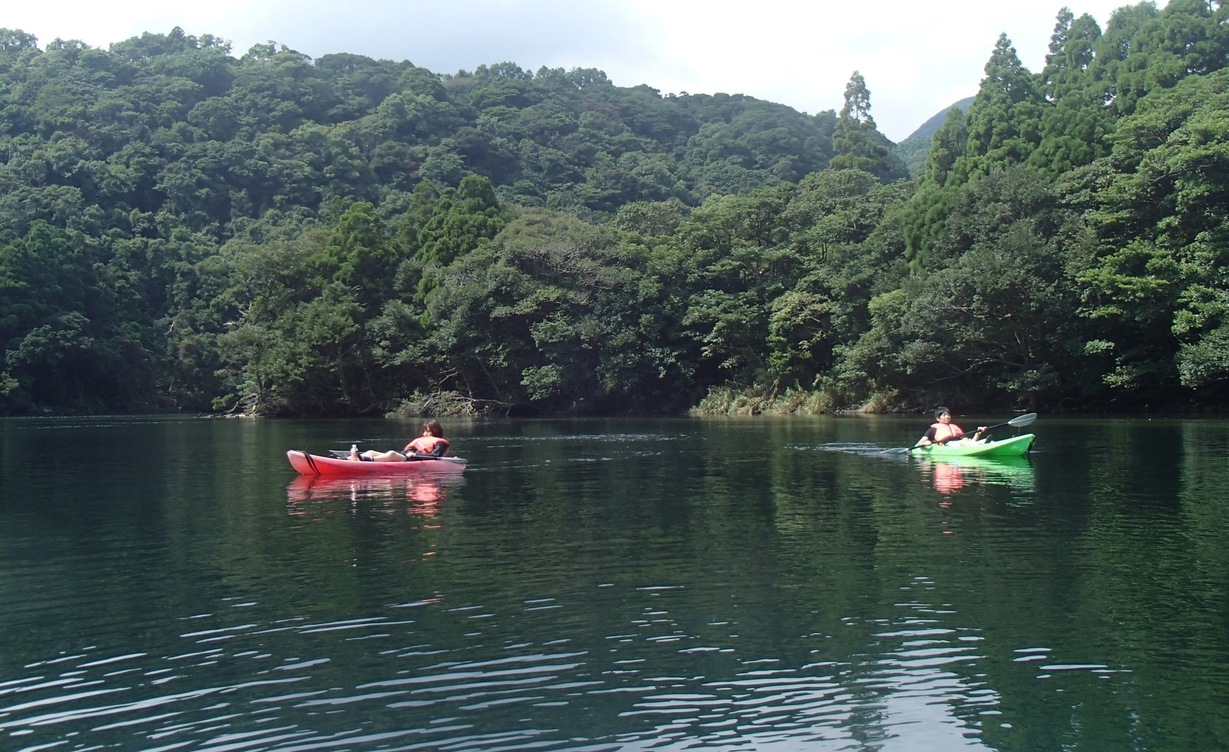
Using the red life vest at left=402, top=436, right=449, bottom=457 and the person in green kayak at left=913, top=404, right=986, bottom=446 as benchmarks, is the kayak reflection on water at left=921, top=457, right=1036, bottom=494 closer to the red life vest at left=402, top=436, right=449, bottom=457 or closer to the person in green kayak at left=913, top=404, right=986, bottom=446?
the person in green kayak at left=913, top=404, right=986, bottom=446

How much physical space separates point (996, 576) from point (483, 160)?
91742 millimetres

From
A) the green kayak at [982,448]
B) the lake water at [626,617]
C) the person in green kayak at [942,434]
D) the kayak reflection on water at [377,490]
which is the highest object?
the person in green kayak at [942,434]

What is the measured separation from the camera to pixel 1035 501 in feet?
50.9

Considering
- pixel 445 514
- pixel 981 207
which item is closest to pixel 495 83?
pixel 981 207

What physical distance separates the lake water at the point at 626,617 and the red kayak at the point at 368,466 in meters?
2.60

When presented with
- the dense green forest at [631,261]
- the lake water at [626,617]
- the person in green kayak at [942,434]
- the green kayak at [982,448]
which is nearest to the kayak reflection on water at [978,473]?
the green kayak at [982,448]

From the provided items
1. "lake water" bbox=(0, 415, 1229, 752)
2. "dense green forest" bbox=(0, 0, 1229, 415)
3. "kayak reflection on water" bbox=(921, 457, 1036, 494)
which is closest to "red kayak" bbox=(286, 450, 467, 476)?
"lake water" bbox=(0, 415, 1229, 752)

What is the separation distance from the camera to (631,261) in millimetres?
54781

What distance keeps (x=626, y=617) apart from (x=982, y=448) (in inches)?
625

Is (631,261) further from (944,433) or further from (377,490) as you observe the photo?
(377,490)

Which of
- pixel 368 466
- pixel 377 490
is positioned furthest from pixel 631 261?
pixel 377 490

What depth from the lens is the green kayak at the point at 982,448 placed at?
22.3m

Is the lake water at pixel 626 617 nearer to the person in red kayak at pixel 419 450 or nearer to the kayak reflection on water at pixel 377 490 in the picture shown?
the kayak reflection on water at pixel 377 490

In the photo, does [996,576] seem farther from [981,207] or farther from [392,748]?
[981,207]
